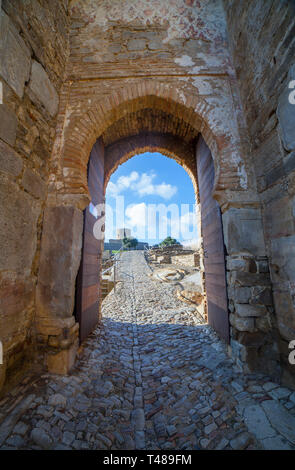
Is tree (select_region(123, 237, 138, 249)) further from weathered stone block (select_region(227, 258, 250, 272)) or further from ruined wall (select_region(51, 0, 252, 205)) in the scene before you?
weathered stone block (select_region(227, 258, 250, 272))

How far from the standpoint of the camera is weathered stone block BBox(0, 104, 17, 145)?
1856 mm

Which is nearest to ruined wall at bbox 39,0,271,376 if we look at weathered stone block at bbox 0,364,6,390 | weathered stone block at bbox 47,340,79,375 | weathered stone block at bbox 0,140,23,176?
weathered stone block at bbox 47,340,79,375

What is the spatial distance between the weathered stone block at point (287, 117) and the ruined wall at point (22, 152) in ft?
9.71

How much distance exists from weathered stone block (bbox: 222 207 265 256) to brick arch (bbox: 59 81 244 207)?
1.36 ft

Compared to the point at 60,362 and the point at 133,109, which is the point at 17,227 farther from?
the point at 133,109

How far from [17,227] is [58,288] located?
35.0 inches

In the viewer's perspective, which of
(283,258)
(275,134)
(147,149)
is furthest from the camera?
(147,149)

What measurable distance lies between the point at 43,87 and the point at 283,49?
118 inches

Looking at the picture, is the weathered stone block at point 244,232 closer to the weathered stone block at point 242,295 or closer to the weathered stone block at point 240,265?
the weathered stone block at point 240,265

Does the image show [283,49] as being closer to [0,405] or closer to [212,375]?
[212,375]

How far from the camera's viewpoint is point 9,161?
1938 mm

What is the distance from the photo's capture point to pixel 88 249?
320 centimetres

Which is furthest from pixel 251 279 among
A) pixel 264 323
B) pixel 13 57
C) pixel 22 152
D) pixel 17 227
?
pixel 13 57

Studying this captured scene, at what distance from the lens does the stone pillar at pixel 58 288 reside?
2283mm
